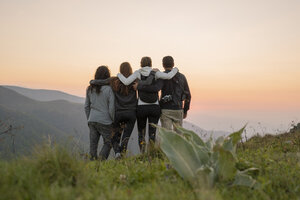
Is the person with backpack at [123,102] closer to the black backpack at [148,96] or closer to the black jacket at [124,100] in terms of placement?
the black jacket at [124,100]

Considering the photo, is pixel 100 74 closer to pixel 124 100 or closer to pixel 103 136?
pixel 124 100

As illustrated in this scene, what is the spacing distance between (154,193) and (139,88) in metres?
3.87

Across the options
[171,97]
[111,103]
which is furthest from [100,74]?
[171,97]

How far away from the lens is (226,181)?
320cm

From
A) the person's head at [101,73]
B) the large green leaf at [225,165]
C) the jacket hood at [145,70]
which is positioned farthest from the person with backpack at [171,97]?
the large green leaf at [225,165]

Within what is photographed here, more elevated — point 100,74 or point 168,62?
point 168,62

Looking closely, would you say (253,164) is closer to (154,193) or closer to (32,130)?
(154,193)

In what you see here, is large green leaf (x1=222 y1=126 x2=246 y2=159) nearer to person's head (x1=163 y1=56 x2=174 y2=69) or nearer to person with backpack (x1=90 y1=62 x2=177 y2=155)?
person with backpack (x1=90 y1=62 x2=177 y2=155)

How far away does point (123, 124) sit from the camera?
680 centimetres

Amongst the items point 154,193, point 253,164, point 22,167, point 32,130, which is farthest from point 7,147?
point 32,130

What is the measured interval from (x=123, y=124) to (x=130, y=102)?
25.7 inches

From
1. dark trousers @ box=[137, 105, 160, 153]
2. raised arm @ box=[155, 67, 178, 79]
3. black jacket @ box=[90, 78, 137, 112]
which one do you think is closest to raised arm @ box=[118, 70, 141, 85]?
black jacket @ box=[90, 78, 137, 112]

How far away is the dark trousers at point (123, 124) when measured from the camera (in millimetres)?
6562

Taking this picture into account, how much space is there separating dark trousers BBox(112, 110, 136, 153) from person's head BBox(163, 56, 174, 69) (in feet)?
4.77
